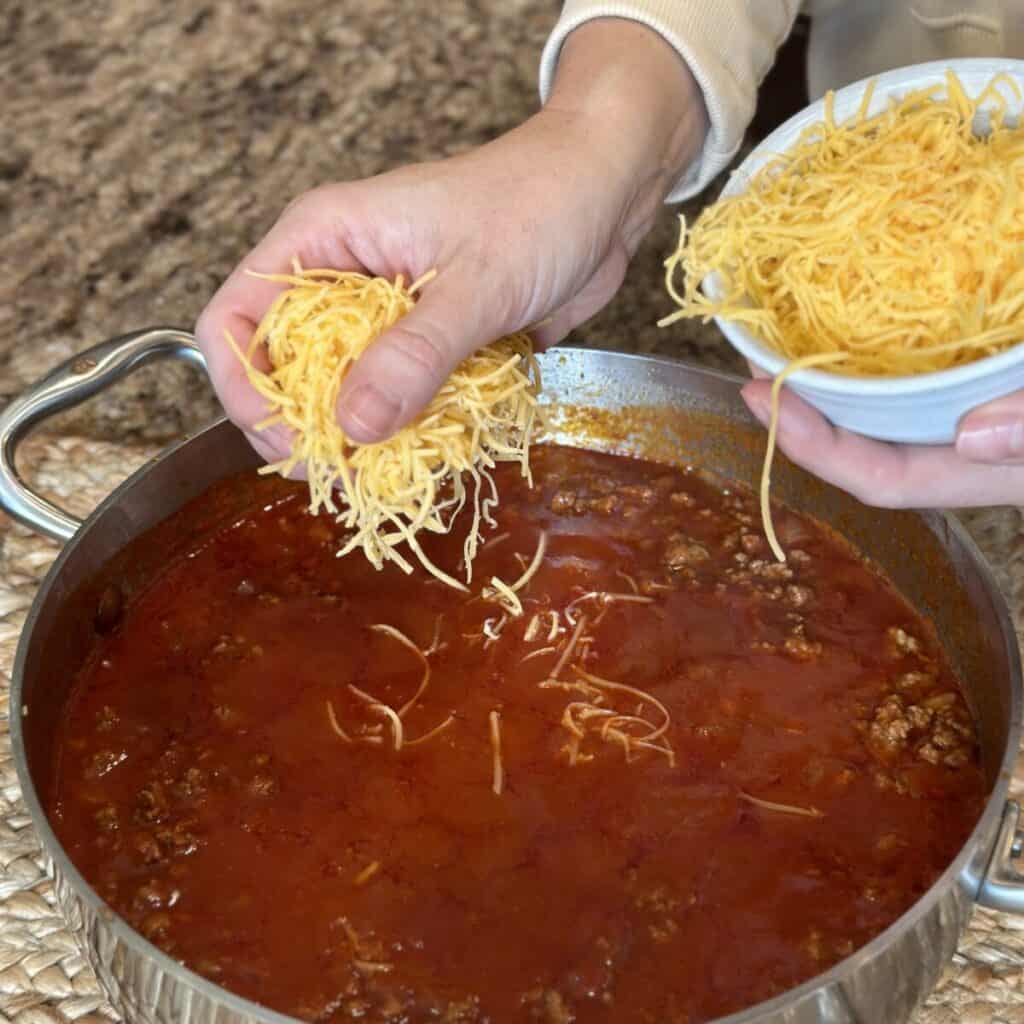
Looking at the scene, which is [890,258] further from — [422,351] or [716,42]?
[716,42]

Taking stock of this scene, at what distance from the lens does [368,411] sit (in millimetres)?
1227

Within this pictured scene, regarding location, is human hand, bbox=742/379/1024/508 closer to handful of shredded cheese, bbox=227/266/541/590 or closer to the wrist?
handful of shredded cheese, bbox=227/266/541/590

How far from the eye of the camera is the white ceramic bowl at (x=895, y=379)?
104cm

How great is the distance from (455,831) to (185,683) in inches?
15.5

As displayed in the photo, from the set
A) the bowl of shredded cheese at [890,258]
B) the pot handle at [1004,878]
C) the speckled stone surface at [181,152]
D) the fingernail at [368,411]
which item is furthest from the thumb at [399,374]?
the speckled stone surface at [181,152]

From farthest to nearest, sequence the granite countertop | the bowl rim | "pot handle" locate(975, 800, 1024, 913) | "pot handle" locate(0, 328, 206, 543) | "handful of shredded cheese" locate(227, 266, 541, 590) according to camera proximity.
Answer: the granite countertop
"pot handle" locate(0, 328, 206, 543)
"handful of shredded cheese" locate(227, 266, 541, 590)
"pot handle" locate(975, 800, 1024, 913)
the bowl rim

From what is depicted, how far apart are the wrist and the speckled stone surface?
2.23 feet

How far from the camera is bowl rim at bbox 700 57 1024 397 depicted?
1029 millimetres

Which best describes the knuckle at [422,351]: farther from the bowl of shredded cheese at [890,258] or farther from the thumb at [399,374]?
the bowl of shredded cheese at [890,258]

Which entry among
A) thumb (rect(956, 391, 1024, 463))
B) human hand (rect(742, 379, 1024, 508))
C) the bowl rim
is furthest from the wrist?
thumb (rect(956, 391, 1024, 463))

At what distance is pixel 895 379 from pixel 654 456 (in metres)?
0.85

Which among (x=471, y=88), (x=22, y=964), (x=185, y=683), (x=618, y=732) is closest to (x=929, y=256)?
(x=618, y=732)

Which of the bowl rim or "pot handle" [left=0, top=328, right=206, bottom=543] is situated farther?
"pot handle" [left=0, top=328, right=206, bottom=543]

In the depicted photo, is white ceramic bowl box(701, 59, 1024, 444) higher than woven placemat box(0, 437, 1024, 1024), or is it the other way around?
white ceramic bowl box(701, 59, 1024, 444)
